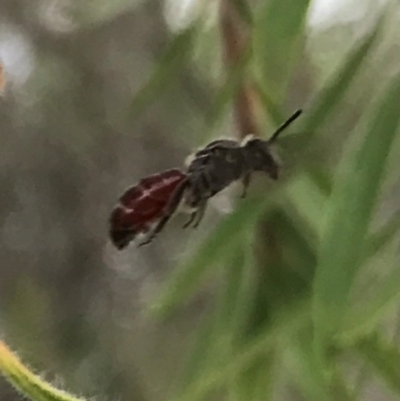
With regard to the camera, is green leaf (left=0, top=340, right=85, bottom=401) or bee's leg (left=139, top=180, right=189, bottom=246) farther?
bee's leg (left=139, top=180, right=189, bottom=246)

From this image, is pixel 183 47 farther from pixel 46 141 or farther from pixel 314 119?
Answer: pixel 46 141

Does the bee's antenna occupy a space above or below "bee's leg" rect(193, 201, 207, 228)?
below

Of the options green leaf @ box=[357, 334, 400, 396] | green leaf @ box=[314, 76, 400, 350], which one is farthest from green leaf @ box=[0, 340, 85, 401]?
green leaf @ box=[357, 334, 400, 396]

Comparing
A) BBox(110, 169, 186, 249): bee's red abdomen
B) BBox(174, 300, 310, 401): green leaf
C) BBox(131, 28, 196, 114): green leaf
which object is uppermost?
BBox(131, 28, 196, 114): green leaf

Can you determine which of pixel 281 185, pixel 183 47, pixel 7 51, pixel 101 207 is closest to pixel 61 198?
pixel 101 207

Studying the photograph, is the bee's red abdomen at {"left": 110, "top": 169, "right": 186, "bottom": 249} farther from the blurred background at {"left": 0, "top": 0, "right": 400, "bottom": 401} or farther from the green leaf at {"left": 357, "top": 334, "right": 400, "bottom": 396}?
the blurred background at {"left": 0, "top": 0, "right": 400, "bottom": 401}

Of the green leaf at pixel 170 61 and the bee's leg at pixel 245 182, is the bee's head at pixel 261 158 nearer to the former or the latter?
the bee's leg at pixel 245 182

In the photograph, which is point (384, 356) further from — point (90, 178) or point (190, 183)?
point (90, 178)
